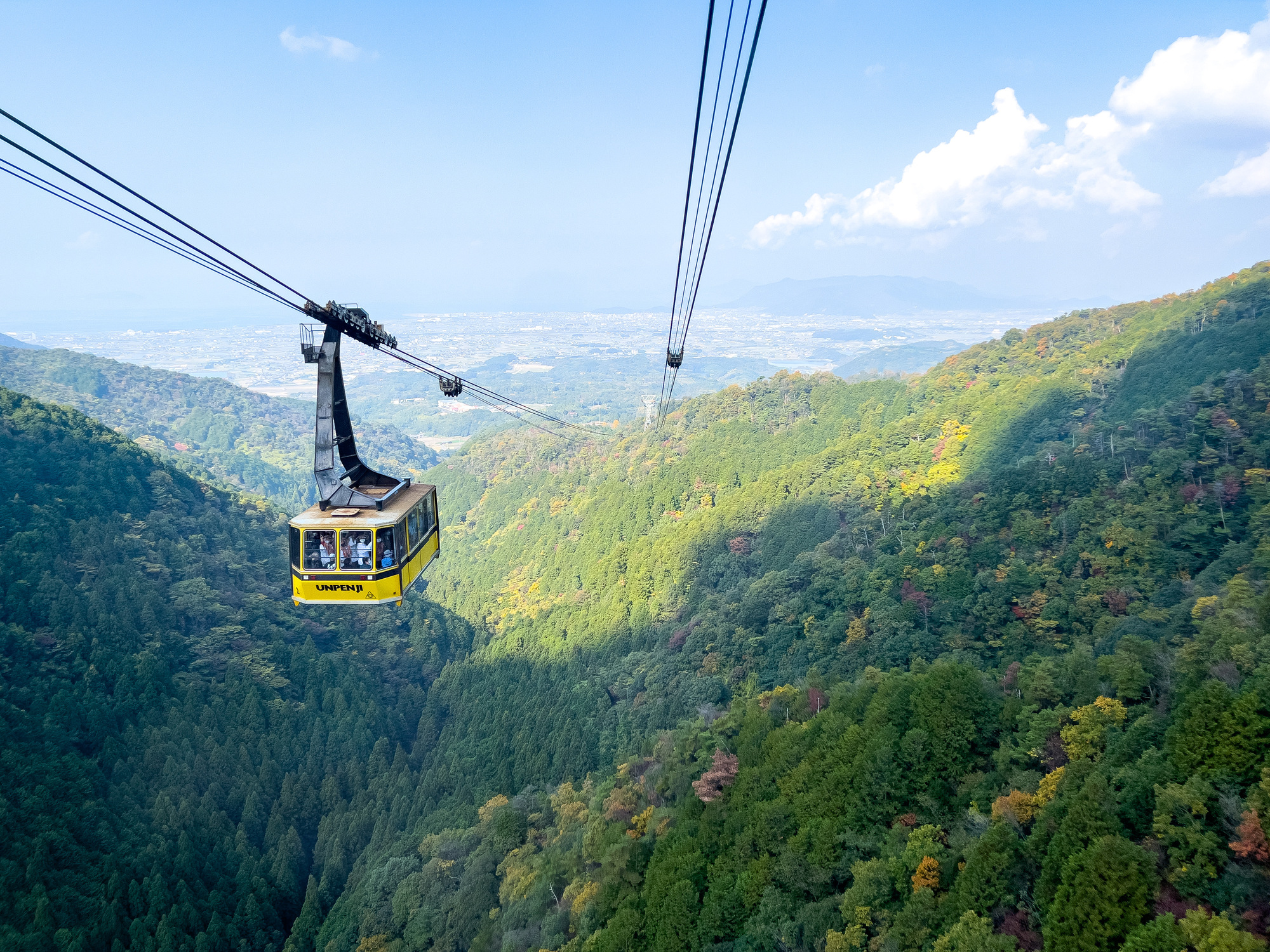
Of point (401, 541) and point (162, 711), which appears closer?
point (401, 541)

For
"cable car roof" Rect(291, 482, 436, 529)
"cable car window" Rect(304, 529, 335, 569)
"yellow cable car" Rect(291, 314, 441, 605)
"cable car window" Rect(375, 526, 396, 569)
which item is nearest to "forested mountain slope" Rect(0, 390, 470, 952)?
"yellow cable car" Rect(291, 314, 441, 605)

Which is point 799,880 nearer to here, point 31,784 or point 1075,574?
point 1075,574

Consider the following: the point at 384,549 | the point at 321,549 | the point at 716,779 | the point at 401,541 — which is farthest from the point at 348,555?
the point at 716,779

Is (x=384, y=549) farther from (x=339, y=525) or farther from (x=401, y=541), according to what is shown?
(x=339, y=525)

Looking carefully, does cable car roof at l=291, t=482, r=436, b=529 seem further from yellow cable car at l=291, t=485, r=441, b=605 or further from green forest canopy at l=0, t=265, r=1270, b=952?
green forest canopy at l=0, t=265, r=1270, b=952

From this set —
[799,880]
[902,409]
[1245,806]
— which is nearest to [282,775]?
[799,880]

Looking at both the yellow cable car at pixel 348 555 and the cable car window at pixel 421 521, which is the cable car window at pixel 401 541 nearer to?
the yellow cable car at pixel 348 555
